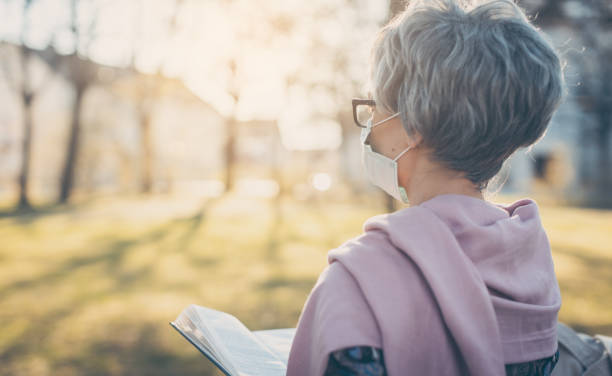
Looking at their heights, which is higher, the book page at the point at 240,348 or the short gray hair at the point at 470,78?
the short gray hair at the point at 470,78

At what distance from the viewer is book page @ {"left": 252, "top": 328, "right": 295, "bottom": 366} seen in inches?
67.1

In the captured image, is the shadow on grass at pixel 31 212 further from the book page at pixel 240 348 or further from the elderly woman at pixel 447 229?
the elderly woman at pixel 447 229

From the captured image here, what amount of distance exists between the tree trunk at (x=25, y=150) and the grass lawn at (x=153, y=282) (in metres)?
6.60

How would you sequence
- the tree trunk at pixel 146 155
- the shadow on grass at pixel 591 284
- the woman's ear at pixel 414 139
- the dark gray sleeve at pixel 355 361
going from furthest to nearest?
the tree trunk at pixel 146 155 < the shadow on grass at pixel 591 284 < the woman's ear at pixel 414 139 < the dark gray sleeve at pixel 355 361

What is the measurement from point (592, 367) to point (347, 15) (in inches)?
383

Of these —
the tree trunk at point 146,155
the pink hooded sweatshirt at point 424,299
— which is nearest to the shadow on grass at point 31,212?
the tree trunk at point 146,155

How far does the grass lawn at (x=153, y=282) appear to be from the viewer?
4.36 m

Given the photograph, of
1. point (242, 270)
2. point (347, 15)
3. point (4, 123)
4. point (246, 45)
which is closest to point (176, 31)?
point (246, 45)

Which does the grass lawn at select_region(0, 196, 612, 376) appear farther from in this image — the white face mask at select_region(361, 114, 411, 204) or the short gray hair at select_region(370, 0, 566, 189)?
the short gray hair at select_region(370, 0, 566, 189)

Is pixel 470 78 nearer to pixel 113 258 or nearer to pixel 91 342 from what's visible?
pixel 91 342

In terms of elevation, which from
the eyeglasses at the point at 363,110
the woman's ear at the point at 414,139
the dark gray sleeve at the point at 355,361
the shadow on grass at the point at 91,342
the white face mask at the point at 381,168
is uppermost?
the eyeglasses at the point at 363,110

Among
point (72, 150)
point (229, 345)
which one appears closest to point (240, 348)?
point (229, 345)

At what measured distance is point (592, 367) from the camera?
6.31ft

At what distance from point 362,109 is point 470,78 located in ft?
1.42
